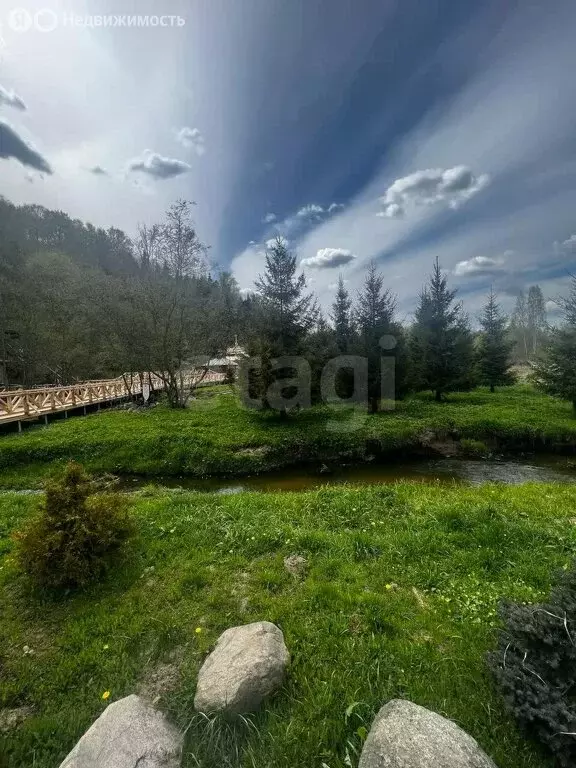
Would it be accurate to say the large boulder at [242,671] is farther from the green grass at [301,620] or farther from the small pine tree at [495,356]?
the small pine tree at [495,356]

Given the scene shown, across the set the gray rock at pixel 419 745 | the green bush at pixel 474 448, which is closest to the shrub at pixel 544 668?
the gray rock at pixel 419 745

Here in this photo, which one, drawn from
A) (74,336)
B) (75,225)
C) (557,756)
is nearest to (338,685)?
(557,756)

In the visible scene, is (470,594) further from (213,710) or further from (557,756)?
(213,710)

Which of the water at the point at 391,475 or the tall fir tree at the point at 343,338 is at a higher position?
the tall fir tree at the point at 343,338

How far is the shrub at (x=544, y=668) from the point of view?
225 cm

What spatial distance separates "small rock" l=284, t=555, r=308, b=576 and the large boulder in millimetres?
1527

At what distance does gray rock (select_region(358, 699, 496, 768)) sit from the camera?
201 centimetres

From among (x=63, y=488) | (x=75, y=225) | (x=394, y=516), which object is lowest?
(x=394, y=516)

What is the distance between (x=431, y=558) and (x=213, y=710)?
3.74m

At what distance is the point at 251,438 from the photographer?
46.5 ft

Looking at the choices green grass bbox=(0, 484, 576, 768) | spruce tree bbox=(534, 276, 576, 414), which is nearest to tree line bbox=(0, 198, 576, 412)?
spruce tree bbox=(534, 276, 576, 414)

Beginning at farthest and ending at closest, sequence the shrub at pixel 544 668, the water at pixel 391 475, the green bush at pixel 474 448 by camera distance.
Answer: the green bush at pixel 474 448, the water at pixel 391 475, the shrub at pixel 544 668

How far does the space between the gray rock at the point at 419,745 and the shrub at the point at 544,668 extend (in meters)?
0.54

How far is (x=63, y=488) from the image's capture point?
5078 mm
